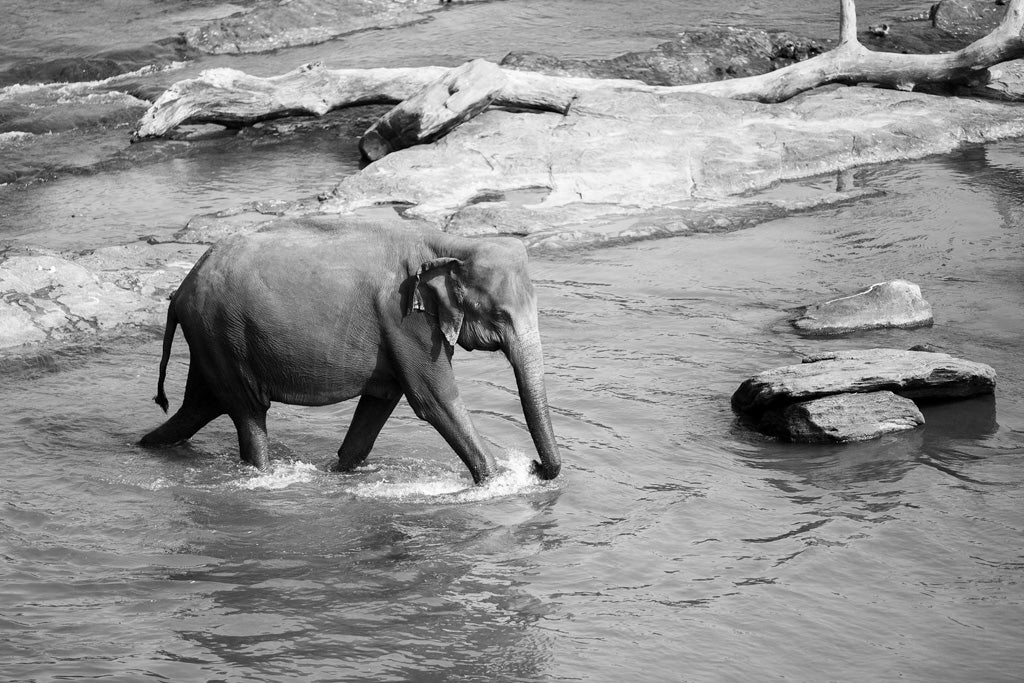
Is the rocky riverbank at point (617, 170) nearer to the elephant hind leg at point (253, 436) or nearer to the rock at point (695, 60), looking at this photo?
the rock at point (695, 60)

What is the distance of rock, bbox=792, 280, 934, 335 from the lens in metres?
10.9

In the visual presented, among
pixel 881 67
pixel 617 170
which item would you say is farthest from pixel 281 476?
pixel 881 67

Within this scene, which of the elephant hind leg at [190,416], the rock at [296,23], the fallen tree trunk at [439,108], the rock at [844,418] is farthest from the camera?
the rock at [296,23]

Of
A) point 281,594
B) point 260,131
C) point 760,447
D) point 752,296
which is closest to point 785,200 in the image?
point 752,296

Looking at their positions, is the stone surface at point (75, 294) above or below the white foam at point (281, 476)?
above

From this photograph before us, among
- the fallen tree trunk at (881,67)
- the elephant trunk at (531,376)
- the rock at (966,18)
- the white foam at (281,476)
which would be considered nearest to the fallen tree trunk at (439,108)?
the fallen tree trunk at (881,67)

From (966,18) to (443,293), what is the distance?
60.5 ft

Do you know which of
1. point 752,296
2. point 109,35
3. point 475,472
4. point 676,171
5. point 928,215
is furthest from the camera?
point 109,35

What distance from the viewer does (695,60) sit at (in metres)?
20.5

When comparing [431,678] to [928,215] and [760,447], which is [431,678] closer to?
[760,447]

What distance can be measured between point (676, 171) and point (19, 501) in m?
9.39

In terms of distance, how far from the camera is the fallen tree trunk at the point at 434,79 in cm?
1741

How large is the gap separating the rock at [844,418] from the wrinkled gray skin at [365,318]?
2.06 m

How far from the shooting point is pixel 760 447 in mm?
8828
